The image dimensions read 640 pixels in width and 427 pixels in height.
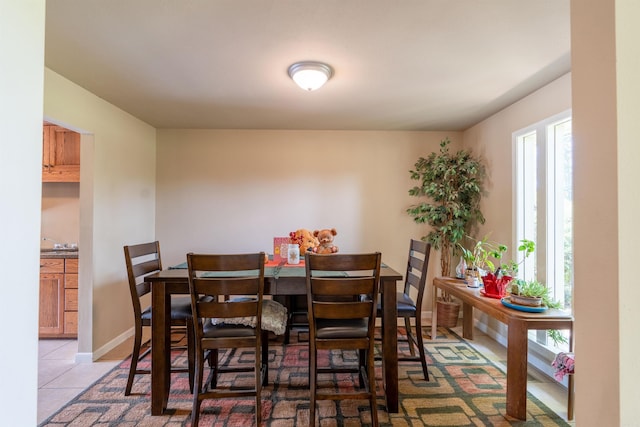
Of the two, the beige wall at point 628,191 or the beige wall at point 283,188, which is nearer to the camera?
the beige wall at point 628,191

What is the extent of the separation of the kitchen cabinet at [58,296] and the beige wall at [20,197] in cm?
308

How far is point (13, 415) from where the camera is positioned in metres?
0.63

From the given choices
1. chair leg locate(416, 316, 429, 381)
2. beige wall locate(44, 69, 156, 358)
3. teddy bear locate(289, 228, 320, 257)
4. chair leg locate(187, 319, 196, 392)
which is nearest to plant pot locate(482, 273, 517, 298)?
chair leg locate(416, 316, 429, 381)

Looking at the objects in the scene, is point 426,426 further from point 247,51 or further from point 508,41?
point 247,51

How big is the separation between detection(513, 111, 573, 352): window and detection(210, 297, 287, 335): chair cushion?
2179mm

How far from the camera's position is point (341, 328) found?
1856 millimetres

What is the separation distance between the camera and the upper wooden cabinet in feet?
10.6

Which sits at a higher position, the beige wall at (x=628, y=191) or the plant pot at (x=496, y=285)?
the beige wall at (x=628, y=191)

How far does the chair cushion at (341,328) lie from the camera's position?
71.6 inches

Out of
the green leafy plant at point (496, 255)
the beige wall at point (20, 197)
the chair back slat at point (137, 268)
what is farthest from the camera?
the green leafy plant at point (496, 255)

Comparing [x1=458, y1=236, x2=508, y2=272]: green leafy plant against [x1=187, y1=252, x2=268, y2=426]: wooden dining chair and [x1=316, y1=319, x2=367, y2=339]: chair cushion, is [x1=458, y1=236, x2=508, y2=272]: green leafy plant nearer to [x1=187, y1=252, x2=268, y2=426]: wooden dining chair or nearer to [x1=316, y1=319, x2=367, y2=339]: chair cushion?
[x1=316, y1=319, x2=367, y2=339]: chair cushion

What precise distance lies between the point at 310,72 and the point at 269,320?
5.71ft

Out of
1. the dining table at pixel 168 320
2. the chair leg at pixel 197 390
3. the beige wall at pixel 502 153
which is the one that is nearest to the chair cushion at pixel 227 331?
the chair leg at pixel 197 390

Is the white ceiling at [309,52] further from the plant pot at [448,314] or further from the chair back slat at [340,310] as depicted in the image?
the plant pot at [448,314]
